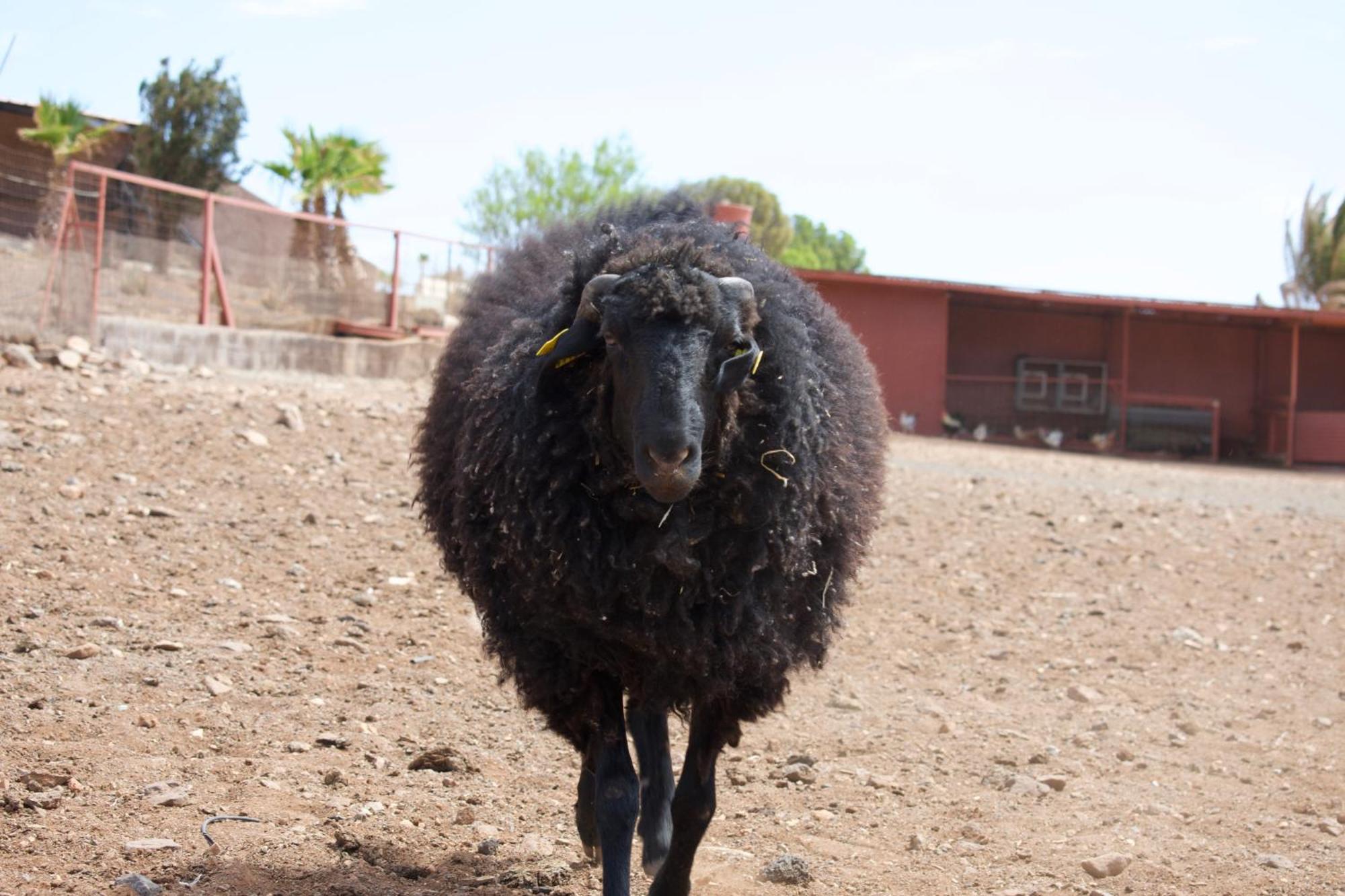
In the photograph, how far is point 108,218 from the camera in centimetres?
1309

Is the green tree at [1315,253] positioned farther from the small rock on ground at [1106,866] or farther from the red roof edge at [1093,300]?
the small rock on ground at [1106,866]

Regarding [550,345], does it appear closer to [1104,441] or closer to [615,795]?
[615,795]

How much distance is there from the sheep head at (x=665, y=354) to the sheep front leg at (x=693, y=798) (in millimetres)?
1010

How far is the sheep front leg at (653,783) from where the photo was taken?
5.03m

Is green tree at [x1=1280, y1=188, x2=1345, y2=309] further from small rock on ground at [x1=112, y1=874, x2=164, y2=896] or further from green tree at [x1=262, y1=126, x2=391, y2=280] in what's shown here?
small rock on ground at [x1=112, y1=874, x2=164, y2=896]

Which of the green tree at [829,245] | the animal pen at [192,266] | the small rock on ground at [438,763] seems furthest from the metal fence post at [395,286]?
the green tree at [829,245]

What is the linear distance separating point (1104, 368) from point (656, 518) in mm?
25660

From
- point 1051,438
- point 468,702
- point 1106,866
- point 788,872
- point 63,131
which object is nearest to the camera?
point 788,872

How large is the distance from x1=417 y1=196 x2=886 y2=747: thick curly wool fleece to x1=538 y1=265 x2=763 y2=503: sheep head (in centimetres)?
2

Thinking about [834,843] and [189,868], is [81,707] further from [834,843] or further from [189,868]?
[834,843]

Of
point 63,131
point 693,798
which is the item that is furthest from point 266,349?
point 63,131

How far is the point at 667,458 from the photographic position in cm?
379

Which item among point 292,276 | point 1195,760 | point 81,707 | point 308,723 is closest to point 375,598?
point 308,723

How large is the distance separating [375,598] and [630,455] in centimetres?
394
